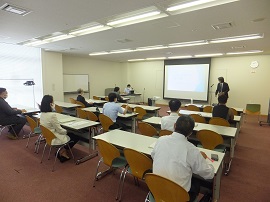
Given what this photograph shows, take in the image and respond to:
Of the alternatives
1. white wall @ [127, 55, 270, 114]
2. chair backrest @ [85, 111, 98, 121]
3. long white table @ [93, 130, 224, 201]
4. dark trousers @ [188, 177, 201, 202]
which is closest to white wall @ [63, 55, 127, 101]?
chair backrest @ [85, 111, 98, 121]

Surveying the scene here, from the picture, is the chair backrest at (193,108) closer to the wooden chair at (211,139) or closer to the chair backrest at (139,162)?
the wooden chair at (211,139)

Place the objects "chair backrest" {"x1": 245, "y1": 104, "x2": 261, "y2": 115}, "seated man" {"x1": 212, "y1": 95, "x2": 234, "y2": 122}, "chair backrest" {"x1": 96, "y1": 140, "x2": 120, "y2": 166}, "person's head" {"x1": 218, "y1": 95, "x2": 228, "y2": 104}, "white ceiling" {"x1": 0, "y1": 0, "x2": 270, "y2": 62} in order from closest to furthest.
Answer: "chair backrest" {"x1": 96, "y1": 140, "x2": 120, "y2": 166} → "white ceiling" {"x1": 0, "y1": 0, "x2": 270, "y2": 62} → "person's head" {"x1": 218, "y1": 95, "x2": 228, "y2": 104} → "seated man" {"x1": 212, "y1": 95, "x2": 234, "y2": 122} → "chair backrest" {"x1": 245, "y1": 104, "x2": 261, "y2": 115}

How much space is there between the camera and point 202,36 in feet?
15.6

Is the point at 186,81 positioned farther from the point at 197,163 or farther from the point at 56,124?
the point at 197,163

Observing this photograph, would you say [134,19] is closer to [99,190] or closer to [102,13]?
[102,13]

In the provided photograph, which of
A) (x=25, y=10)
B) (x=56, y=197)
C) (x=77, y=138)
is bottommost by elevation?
(x=56, y=197)

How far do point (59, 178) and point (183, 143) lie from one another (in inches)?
92.7

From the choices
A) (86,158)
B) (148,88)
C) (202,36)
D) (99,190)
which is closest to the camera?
(99,190)

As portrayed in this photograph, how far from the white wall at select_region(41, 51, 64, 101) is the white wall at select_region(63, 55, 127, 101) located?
1.16 metres

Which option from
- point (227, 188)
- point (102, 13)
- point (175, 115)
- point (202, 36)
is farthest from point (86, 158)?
point (202, 36)

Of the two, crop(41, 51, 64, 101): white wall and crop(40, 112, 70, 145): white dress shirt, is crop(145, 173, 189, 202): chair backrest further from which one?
crop(41, 51, 64, 101): white wall

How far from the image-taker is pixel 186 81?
9.93 meters

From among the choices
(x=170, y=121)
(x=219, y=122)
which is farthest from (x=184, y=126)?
(x=219, y=122)

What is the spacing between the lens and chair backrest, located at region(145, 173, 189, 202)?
1.38 metres
